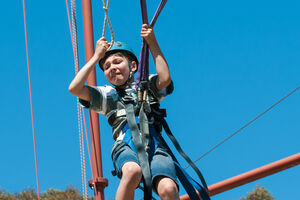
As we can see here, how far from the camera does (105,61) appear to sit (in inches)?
164

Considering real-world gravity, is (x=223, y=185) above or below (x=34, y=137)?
below

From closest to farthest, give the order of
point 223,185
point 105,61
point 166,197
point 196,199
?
point 166,197 → point 196,199 → point 105,61 → point 223,185

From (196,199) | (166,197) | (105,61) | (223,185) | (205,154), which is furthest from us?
(205,154)

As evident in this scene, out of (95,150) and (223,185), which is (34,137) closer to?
(95,150)

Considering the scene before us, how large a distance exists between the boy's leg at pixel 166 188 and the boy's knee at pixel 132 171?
12 cm

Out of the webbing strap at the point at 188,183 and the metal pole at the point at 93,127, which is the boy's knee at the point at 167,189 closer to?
the webbing strap at the point at 188,183

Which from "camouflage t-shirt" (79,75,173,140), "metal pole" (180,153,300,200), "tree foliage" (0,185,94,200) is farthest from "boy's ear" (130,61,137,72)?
"tree foliage" (0,185,94,200)

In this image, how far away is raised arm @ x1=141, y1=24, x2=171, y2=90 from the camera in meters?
3.93

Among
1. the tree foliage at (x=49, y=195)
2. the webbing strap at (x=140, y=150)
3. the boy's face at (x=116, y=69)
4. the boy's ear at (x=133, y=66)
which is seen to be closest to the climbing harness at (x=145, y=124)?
the webbing strap at (x=140, y=150)

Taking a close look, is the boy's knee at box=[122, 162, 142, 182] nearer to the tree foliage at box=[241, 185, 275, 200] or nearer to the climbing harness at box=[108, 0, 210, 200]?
the climbing harness at box=[108, 0, 210, 200]

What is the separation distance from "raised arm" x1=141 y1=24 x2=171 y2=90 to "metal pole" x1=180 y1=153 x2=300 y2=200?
2.22m

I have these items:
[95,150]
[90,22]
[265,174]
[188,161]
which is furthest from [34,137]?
[188,161]

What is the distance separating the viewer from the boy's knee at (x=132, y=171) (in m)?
3.61

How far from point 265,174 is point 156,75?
2.36 m
